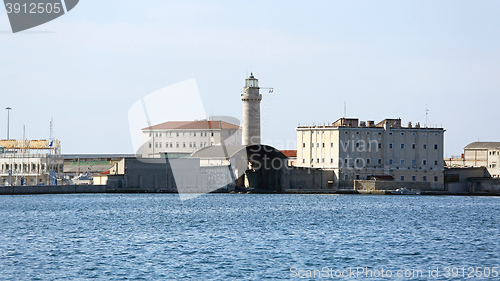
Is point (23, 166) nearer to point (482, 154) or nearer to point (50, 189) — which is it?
point (50, 189)

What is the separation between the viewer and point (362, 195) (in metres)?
104

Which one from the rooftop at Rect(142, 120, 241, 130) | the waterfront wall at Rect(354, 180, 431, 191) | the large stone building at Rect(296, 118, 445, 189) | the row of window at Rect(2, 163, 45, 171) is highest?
the rooftop at Rect(142, 120, 241, 130)

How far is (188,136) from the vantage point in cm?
14762

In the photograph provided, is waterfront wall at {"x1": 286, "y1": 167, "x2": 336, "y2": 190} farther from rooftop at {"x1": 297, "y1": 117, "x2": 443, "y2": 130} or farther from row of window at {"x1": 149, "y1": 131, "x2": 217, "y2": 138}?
row of window at {"x1": 149, "y1": 131, "x2": 217, "y2": 138}

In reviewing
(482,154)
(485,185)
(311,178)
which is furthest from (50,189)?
(482,154)

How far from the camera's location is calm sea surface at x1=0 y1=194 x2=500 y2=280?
1151 inches

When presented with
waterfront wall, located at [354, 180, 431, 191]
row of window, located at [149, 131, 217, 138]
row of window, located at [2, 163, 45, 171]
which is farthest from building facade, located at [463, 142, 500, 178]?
row of window, located at [2, 163, 45, 171]

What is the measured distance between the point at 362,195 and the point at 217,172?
21756 millimetres

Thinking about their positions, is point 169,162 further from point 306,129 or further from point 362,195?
point 362,195

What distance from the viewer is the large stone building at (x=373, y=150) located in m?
105

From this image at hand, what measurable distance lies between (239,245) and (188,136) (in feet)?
364

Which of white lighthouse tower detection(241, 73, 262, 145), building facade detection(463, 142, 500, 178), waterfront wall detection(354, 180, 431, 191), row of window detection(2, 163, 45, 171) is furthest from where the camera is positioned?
building facade detection(463, 142, 500, 178)

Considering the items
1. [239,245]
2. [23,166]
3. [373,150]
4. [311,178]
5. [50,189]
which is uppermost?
[373,150]

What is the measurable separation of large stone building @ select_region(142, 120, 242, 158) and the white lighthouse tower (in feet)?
113
